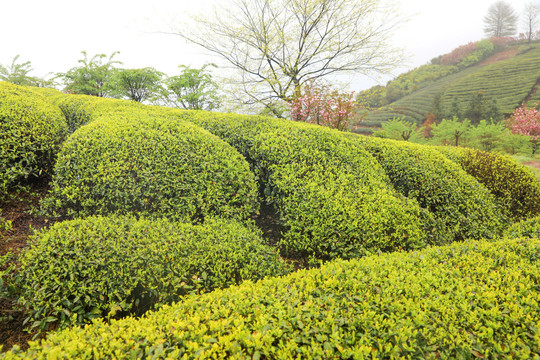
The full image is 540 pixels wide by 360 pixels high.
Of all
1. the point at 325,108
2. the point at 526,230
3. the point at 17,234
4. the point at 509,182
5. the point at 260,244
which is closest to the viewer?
the point at 260,244

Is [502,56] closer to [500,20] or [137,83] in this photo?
[500,20]

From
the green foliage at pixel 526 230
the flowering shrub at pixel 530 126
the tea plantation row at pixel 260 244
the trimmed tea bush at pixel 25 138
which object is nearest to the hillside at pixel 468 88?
the flowering shrub at pixel 530 126

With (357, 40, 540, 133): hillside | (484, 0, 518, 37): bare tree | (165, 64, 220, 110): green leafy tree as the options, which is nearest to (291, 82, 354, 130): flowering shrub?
(165, 64, 220, 110): green leafy tree

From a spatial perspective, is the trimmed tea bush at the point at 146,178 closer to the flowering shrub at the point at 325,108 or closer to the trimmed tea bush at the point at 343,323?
the trimmed tea bush at the point at 343,323

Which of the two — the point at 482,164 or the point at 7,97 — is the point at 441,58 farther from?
the point at 7,97

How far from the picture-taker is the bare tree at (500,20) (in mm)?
63875

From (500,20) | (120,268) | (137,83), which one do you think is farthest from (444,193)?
(500,20)

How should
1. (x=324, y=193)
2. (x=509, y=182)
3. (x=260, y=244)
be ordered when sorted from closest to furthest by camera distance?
(x=260, y=244) → (x=324, y=193) → (x=509, y=182)

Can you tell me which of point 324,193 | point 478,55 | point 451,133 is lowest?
point 324,193

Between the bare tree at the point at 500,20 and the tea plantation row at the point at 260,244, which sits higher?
the bare tree at the point at 500,20

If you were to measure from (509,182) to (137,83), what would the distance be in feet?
48.7

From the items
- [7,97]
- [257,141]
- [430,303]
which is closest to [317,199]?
[257,141]

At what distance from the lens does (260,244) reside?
4551 mm

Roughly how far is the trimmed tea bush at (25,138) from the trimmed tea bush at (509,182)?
399 inches
